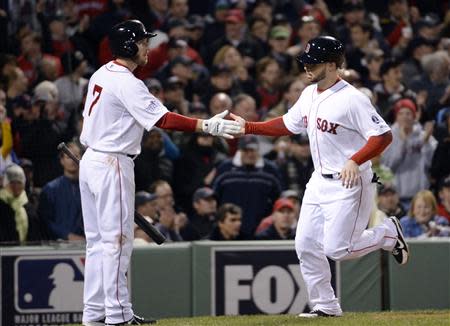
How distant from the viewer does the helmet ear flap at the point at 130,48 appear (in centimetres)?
902

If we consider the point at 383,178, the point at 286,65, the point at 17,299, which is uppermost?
the point at 286,65

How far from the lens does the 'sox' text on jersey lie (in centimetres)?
920

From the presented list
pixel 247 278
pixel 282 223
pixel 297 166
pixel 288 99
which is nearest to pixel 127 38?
pixel 247 278

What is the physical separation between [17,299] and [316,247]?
3.60m

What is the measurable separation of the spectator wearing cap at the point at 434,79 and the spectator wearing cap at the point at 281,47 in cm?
154

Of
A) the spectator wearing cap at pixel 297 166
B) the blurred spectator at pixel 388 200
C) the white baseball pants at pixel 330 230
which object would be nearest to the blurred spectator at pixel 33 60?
the spectator wearing cap at pixel 297 166

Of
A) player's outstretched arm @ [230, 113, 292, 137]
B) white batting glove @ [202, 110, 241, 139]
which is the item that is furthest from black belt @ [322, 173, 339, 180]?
white batting glove @ [202, 110, 241, 139]

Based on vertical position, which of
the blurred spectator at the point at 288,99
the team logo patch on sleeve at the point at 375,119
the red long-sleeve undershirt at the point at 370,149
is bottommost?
the red long-sleeve undershirt at the point at 370,149

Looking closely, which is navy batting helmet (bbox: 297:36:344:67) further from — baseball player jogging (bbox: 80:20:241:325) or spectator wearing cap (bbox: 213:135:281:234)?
spectator wearing cap (bbox: 213:135:281:234)

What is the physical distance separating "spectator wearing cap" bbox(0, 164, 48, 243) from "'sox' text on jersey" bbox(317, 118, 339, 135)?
4.39 metres

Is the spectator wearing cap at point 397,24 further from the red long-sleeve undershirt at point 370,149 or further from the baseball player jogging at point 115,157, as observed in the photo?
the baseball player jogging at point 115,157

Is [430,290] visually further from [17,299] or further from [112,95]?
[112,95]

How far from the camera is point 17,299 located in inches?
468

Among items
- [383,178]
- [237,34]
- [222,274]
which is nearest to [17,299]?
[222,274]
